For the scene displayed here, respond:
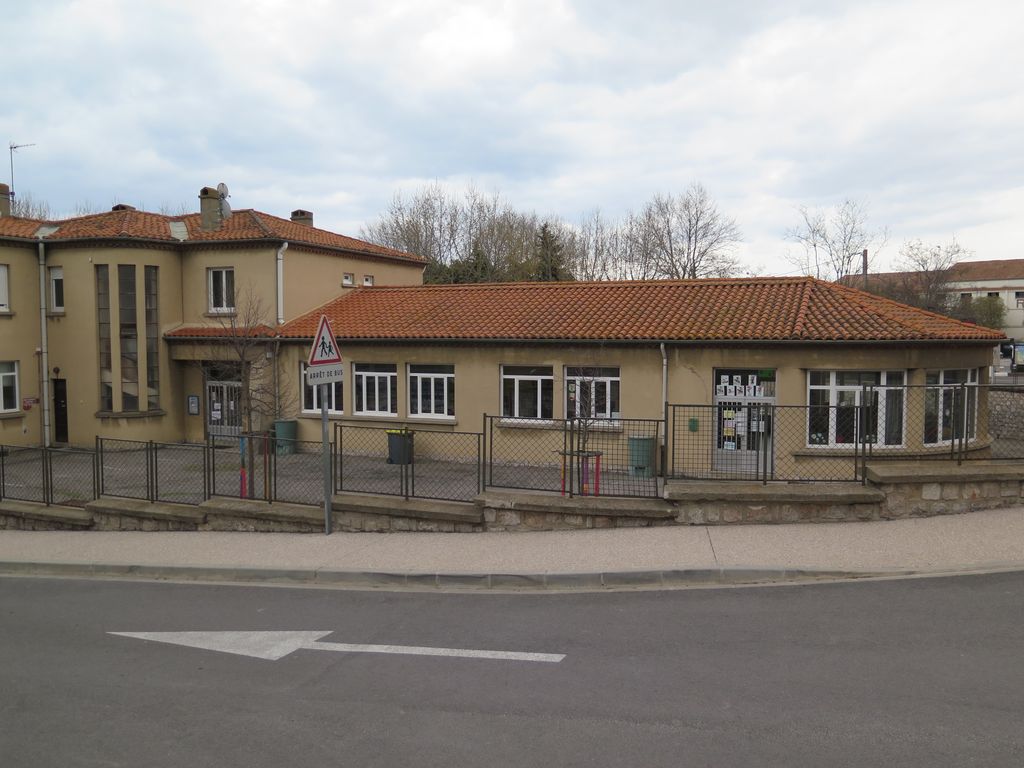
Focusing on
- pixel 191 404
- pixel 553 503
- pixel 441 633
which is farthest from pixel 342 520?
pixel 191 404

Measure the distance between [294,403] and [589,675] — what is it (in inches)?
737

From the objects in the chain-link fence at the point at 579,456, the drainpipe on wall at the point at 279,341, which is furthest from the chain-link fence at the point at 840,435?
the drainpipe on wall at the point at 279,341

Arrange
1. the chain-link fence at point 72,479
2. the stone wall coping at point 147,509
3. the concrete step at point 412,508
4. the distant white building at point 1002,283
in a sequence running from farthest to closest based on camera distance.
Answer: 1. the distant white building at point 1002,283
2. the chain-link fence at point 72,479
3. the stone wall coping at point 147,509
4. the concrete step at point 412,508

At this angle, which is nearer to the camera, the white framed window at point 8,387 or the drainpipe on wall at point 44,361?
the white framed window at point 8,387

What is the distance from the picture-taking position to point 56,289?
25.2 m

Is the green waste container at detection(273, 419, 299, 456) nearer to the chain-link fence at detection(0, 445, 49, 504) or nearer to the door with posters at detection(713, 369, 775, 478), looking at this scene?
the chain-link fence at detection(0, 445, 49, 504)

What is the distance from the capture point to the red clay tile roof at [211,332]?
2302cm

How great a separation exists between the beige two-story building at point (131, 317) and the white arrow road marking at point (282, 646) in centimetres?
1718

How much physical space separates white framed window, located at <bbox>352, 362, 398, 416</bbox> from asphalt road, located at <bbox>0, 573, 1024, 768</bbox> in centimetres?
1373

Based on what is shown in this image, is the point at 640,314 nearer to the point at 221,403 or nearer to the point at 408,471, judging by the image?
the point at 408,471

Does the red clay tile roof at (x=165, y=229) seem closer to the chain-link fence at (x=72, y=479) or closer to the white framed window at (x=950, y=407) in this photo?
the chain-link fence at (x=72, y=479)

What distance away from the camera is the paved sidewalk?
8289 millimetres

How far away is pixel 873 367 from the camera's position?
666 inches

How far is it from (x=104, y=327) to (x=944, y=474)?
23.1m
